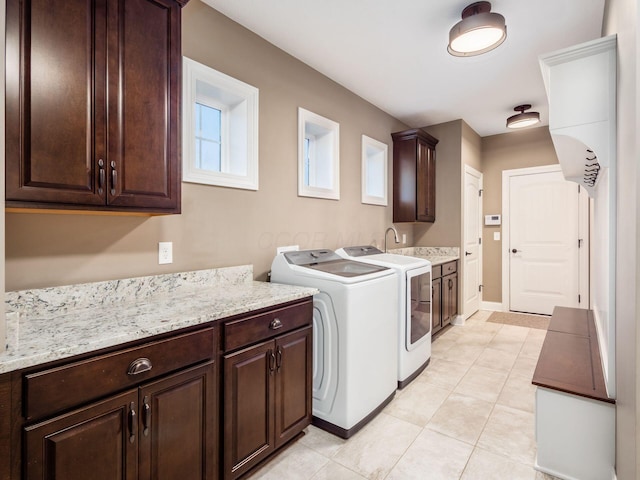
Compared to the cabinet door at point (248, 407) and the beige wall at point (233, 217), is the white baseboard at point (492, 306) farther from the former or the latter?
the cabinet door at point (248, 407)

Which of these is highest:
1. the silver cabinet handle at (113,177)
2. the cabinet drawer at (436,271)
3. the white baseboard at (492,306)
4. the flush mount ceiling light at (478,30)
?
the flush mount ceiling light at (478,30)

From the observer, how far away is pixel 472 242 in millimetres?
4785

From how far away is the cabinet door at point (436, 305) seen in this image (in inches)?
143

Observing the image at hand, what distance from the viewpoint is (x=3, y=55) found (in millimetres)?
1017

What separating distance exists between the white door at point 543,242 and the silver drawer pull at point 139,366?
512 cm

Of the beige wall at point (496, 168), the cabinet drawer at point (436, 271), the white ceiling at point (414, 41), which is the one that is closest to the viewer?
the white ceiling at point (414, 41)

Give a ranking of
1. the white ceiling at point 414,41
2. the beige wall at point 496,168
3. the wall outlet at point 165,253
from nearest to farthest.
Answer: the wall outlet at point 165,253
the white ceiling at point 414,41
the beige wall at point 496,168

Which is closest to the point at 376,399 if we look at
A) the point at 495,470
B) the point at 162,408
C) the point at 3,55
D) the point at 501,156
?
the point at 495,470

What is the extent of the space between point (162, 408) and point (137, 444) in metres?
0.13

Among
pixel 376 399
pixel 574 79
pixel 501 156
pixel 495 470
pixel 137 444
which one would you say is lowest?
pixel 495 470

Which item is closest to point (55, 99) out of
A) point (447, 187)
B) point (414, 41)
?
point (414, 41)

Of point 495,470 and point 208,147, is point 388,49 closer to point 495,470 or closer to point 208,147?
point 208,147

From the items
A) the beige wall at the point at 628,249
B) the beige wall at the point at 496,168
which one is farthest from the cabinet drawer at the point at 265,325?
the beige wall at the point at 496,168

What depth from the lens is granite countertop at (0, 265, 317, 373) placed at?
3.42 feet
